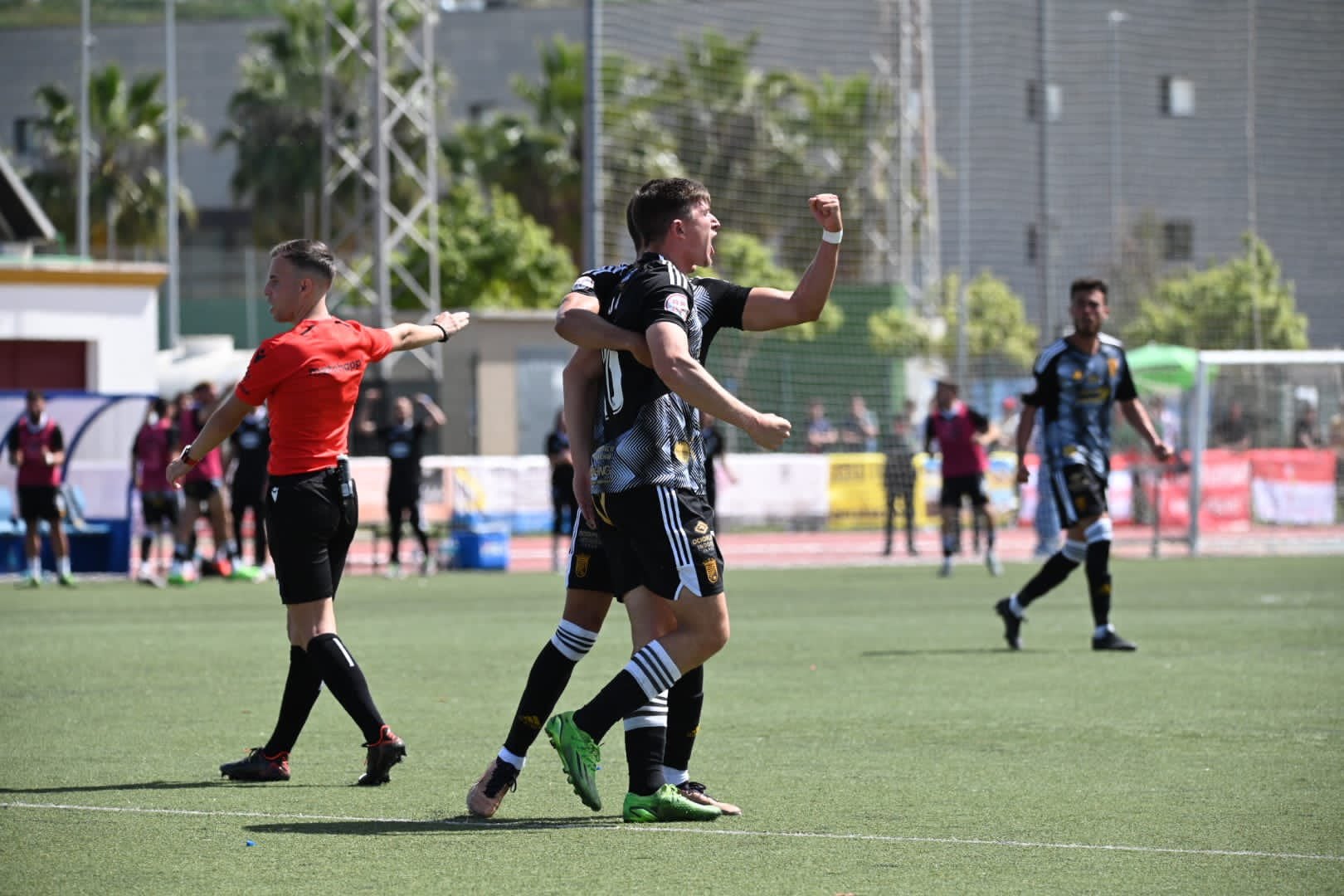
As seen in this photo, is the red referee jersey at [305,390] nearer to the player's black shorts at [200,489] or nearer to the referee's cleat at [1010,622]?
the referee's cleat at [1010,622]

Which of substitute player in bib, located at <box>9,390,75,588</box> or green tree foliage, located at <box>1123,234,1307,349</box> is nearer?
substitute player in bib, located at <box>9,390,75,588</box>

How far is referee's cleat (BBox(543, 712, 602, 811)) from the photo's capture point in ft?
20.3

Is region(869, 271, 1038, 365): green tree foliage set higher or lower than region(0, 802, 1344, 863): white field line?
higher

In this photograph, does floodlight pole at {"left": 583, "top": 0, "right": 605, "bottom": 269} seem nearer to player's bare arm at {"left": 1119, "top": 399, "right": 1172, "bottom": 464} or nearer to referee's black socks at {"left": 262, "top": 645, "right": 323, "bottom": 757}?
player's bare arm at {"left": 1119, "top": 399, "right": 1172, "bottom": 464}

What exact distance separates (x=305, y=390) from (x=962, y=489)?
1579 cm

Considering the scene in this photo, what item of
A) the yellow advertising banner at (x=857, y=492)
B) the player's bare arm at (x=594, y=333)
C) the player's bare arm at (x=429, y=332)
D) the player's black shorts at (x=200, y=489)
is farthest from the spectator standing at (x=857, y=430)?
the player's bare arm at (x=594, y=333)

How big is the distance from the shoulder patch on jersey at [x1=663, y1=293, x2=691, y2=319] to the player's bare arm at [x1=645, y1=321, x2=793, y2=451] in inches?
2.7

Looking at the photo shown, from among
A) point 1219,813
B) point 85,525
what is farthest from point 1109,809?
point 85,525

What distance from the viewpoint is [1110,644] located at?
12734 millimetres

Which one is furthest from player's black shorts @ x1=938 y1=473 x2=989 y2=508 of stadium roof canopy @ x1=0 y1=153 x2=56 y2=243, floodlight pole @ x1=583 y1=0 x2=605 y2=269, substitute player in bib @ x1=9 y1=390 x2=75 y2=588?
stadium roof canopy @ x1=0 y1=153 x2=56 y2=243

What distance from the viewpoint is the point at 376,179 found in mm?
31578

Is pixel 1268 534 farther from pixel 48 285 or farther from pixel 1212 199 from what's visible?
pixel 48 285

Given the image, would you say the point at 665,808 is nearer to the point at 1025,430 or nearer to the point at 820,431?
the point at 1025,430

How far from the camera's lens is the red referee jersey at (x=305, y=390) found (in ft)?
24.0
